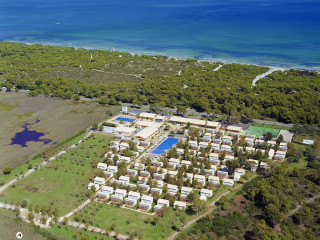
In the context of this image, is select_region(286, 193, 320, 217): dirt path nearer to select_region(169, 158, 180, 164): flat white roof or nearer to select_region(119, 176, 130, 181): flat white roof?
select_region(169, 158, 180, 164): flat white roof

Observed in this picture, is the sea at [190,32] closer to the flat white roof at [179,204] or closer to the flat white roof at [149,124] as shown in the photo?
the flat white roof at [149,124]

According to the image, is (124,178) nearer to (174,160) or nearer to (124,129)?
(174,160)

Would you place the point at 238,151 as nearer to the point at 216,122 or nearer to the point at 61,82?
the point at 216,122

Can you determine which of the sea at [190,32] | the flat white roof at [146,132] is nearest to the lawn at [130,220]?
the flat white roof at [146,132]

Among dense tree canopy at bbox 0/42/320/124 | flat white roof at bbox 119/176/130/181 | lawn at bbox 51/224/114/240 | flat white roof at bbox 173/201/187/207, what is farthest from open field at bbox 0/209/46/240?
dense tree canopy at bbox 0/42/320/124

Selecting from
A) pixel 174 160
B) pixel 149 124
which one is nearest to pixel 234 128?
pixel 149 124

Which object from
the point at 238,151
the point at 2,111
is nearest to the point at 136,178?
the point at 238,151
